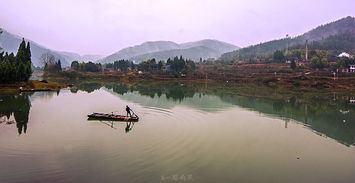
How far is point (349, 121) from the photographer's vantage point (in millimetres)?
39625

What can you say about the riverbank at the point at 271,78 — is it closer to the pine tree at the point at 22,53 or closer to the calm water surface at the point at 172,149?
the pine tree at the point at 22,53

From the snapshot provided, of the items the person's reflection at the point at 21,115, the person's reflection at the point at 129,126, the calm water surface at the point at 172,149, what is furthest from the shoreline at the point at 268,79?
the person's reflection at the point at 129,126

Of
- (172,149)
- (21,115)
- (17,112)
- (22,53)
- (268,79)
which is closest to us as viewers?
(172,149)

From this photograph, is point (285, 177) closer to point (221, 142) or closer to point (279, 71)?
point (221, 142)

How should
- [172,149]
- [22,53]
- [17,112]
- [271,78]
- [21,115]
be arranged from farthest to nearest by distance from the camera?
1. [271,78]
2. [22,53]
3. [17,112]
4. [21,115]
5. [172,149]

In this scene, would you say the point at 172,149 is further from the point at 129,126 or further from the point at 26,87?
the point at 26,87

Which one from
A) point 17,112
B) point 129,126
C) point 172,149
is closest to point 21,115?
point 17,112

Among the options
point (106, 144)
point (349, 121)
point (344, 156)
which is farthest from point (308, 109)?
point (106, 144)

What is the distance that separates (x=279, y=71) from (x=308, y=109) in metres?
76.3

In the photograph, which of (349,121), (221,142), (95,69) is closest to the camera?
(221,142)

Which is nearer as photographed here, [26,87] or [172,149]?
[172,149]

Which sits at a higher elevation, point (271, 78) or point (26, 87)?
point (271, 78)

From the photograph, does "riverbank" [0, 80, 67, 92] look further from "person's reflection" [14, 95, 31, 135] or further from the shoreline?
the shoreline

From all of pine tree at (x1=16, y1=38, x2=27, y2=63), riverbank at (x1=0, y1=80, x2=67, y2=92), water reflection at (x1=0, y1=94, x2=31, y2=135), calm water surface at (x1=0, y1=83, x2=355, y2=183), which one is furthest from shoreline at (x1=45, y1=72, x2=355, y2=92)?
water reflection at (x1=0, y1=94, x2=31, y2=135)
